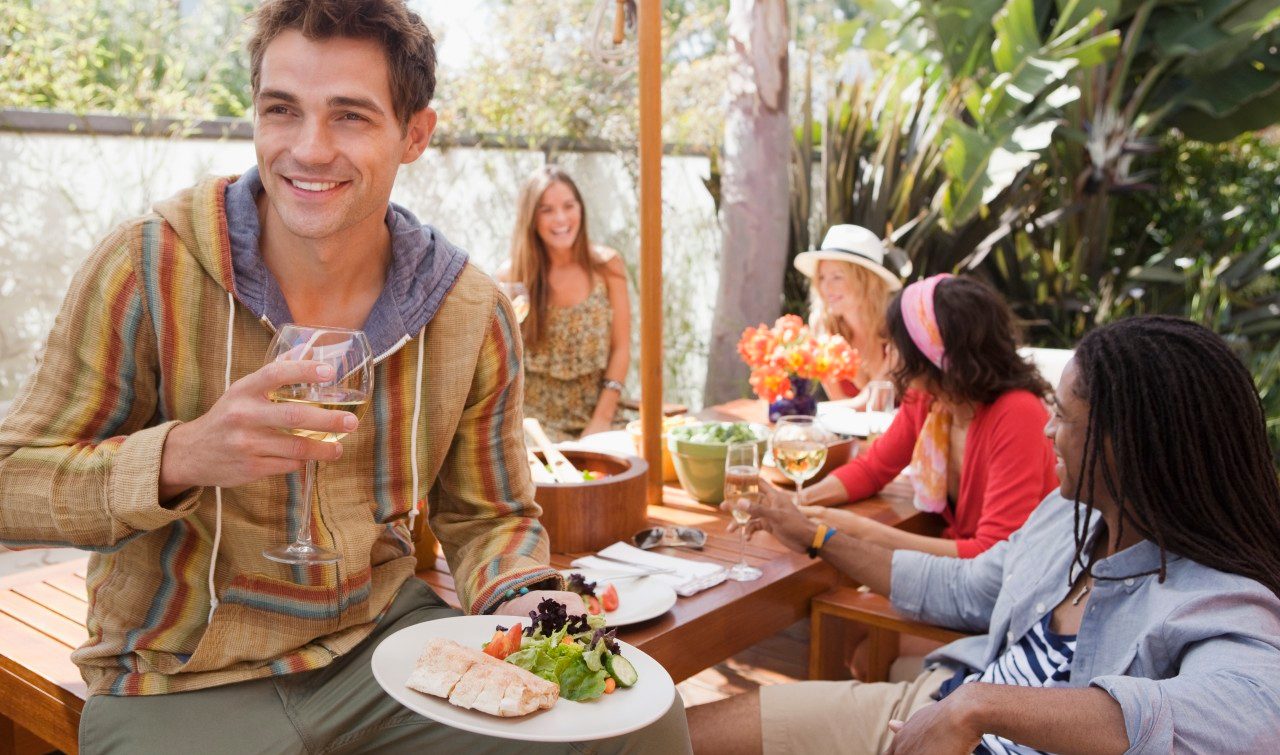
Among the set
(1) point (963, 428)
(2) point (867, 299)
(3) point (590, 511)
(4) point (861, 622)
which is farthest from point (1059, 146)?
(3) point (590, 511)

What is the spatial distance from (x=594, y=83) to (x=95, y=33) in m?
3.98

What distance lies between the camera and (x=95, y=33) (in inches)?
256

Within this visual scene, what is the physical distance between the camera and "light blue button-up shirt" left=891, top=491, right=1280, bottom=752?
1.51 metres

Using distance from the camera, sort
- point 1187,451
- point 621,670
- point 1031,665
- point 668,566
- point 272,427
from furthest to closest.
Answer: point 668,566
point 1031,665
point 1187,451
point 621,670
point 272,427

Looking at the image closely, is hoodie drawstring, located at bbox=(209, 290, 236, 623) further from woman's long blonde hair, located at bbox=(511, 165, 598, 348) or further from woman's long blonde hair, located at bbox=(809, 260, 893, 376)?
woman's long blonde hair, located at bbox=(511, 165, 598, 348)

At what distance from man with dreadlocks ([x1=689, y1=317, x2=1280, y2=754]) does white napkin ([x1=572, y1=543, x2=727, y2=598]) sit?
0.88ft

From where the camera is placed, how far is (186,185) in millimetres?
5523

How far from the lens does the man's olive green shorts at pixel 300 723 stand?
5.03ft

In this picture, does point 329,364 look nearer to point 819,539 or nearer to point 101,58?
point 819,539

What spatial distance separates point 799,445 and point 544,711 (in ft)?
4.59

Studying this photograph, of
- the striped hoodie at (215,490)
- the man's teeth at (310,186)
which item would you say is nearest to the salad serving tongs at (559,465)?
the striped hoodie at (215,490)

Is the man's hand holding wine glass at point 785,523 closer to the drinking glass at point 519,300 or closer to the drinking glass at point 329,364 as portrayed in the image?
the drinking glass at point 519,300

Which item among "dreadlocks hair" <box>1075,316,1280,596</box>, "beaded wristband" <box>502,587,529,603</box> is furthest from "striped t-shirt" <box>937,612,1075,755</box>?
"beaded wristband" <box>502,587,529,603</box>

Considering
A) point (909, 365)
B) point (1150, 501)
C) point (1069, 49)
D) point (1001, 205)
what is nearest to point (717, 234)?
point (1001, 205)
